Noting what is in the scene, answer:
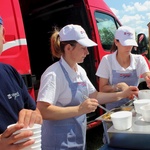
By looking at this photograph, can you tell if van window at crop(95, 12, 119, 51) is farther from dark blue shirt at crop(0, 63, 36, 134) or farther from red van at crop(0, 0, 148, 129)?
dark blue shirt at crop(0, 63, 36, 134)

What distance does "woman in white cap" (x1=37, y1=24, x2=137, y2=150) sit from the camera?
1638 millimetres

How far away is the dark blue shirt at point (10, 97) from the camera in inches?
48.4

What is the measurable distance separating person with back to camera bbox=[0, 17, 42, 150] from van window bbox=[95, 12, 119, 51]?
2.75m

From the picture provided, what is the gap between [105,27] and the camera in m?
4.19

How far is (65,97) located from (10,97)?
0.52 metres

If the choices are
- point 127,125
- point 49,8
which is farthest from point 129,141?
point 49,8

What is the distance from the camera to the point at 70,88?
1.74 m

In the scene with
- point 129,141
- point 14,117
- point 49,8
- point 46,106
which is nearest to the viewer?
point 14,117

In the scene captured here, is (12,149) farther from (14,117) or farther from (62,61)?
(62,61)

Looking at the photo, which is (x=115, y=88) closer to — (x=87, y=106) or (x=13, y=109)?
(x=87, y=106)

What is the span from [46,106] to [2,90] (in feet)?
1.42

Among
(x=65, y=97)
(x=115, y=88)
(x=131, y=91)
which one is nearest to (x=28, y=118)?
(x=65, y=97)

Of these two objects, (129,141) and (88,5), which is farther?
(88,5)

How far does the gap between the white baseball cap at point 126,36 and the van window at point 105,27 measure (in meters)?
1.58
